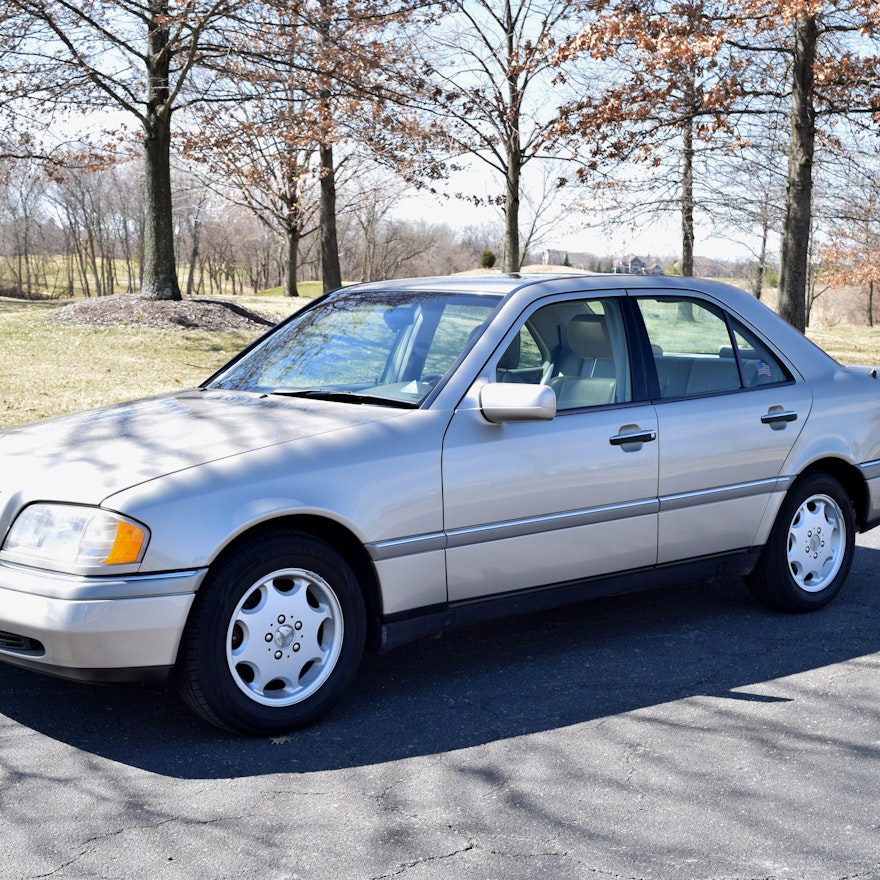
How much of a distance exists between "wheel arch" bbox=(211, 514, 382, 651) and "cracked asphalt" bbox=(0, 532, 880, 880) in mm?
338

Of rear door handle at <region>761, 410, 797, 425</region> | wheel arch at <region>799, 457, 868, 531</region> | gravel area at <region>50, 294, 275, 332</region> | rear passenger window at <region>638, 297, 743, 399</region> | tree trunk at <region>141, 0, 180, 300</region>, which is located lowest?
wheel arch at <region>799, 457, 868, 531</region>

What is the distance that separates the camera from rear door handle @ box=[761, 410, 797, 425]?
5.56 m

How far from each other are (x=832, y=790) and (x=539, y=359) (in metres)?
2.24

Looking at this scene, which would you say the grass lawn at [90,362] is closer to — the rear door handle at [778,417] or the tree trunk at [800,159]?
the rear door handle at [778,417]

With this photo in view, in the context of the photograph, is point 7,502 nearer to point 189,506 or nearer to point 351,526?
point 189,506

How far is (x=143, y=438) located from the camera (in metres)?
4.43

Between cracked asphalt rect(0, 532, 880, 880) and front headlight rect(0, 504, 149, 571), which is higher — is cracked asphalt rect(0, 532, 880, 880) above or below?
below

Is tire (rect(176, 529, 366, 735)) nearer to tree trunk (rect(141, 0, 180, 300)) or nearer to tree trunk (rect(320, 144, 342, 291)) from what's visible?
tree trunk (rect(141, 0, 180, 300))

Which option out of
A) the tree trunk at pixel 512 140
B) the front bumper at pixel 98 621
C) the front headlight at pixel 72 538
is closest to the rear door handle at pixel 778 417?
the front bumper at pixel 98 621

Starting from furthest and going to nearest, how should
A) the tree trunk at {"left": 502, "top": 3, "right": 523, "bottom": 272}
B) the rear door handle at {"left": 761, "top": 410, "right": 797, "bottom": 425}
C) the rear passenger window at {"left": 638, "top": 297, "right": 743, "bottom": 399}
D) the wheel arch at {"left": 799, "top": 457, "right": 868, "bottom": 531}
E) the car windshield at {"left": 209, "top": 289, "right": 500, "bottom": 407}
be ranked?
the tree trunk at {"left": 502, "top": 3, "right": 523, "bottom": 272}
the wheel arch at {"left": 799, "top": 457, "right": 868, "bottom": 531}
the rear door handle at {"left": 761, "top": 410, "right": 797, "bottom": 425}
the rear passenger window at {"left": 638, "top": 297, "right": 743, "bottom": 399}
the car windshield at {"left": 209, "top": 289, "right": 500, "bottom": 407}

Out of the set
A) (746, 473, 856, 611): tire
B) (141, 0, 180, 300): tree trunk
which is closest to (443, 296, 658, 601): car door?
(746, 473, 856, 611): tire

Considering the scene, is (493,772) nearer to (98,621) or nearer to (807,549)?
(98,621)

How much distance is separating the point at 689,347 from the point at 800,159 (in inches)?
566

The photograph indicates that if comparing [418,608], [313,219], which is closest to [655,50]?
[418,608]
